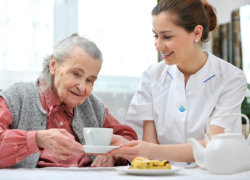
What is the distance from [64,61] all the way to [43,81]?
0.14 metres

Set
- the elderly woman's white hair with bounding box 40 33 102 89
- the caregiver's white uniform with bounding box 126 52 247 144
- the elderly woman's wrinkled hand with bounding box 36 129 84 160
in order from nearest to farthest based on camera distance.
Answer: the elderly woman's wrinkled hand with bounding box 36 129 84 160, the elderly woman's white hair with bounding box 40 33 102 89, the caregiver's white uniform with bounding box 126 52 247 144

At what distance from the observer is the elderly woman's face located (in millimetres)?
1440

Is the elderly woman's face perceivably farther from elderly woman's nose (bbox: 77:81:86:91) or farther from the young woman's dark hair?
the young woman's dark hair

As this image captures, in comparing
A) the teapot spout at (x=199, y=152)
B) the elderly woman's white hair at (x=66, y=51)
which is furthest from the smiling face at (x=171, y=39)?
the teapot spout at (x=199, y=152)

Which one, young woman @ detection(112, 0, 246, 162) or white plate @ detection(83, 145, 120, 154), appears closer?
white plate @ detection(83, 145, 120, 154)

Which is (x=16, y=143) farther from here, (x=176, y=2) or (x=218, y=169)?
(x=176, y=2)

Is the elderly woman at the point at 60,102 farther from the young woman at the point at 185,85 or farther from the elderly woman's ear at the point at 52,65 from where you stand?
the young woman at the point at 185,85

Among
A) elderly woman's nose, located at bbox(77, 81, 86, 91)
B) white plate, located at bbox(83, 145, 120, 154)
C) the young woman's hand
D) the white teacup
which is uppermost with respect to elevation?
elderly woman's nose, located at bbox(77, 81, 86, 91)

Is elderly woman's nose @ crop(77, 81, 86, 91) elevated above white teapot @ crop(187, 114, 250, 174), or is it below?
above

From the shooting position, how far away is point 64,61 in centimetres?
149

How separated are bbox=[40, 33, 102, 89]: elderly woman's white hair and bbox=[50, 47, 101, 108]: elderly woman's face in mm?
20

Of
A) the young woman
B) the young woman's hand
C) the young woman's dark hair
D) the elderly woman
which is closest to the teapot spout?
the young woman's hand

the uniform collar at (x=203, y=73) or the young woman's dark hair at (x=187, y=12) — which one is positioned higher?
the young woman's dark hair at (x=187, y=12)

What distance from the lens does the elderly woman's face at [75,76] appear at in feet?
4.73
